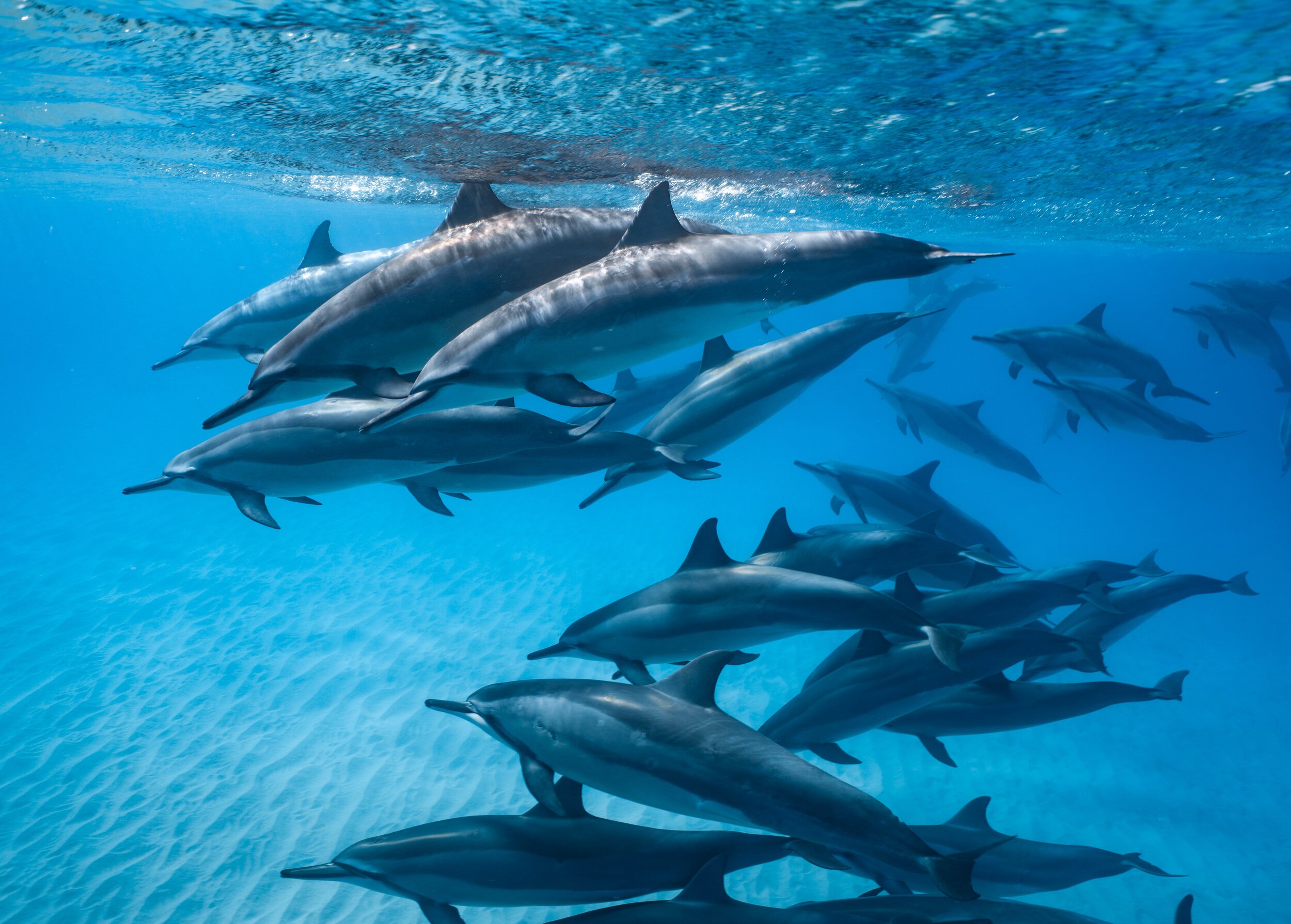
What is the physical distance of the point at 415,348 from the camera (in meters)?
2.89

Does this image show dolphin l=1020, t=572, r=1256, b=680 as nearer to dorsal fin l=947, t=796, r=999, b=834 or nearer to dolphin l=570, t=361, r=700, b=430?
dorsal fin l=947, t=796, r=999, b=834

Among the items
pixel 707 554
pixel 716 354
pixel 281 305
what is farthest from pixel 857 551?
pixel 281 305

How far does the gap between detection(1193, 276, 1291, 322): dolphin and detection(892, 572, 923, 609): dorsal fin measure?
1036cm

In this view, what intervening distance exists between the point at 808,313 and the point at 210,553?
3067 inches

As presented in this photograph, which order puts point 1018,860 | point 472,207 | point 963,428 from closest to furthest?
point 472,207
point 1018,860
point 963,428

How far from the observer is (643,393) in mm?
6781

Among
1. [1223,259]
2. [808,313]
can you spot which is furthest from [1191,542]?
[808,313]

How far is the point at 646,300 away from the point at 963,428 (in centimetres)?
766

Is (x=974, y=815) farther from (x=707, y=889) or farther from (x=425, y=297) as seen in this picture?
(x=425, y=297)

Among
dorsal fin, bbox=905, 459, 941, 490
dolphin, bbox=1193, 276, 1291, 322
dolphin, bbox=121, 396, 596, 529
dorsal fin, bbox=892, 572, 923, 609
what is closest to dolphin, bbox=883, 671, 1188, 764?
dorsal fin, bbox=892, 572, 923, 609

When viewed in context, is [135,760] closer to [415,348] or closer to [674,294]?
[415,348]

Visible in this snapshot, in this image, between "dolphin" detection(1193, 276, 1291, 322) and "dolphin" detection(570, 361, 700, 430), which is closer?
"dolphin" detection(570, 361, 700, 430)

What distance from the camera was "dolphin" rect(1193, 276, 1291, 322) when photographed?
35.5 feet

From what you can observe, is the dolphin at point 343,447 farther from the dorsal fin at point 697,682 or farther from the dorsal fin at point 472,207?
the dorsal fin at point 697,682
